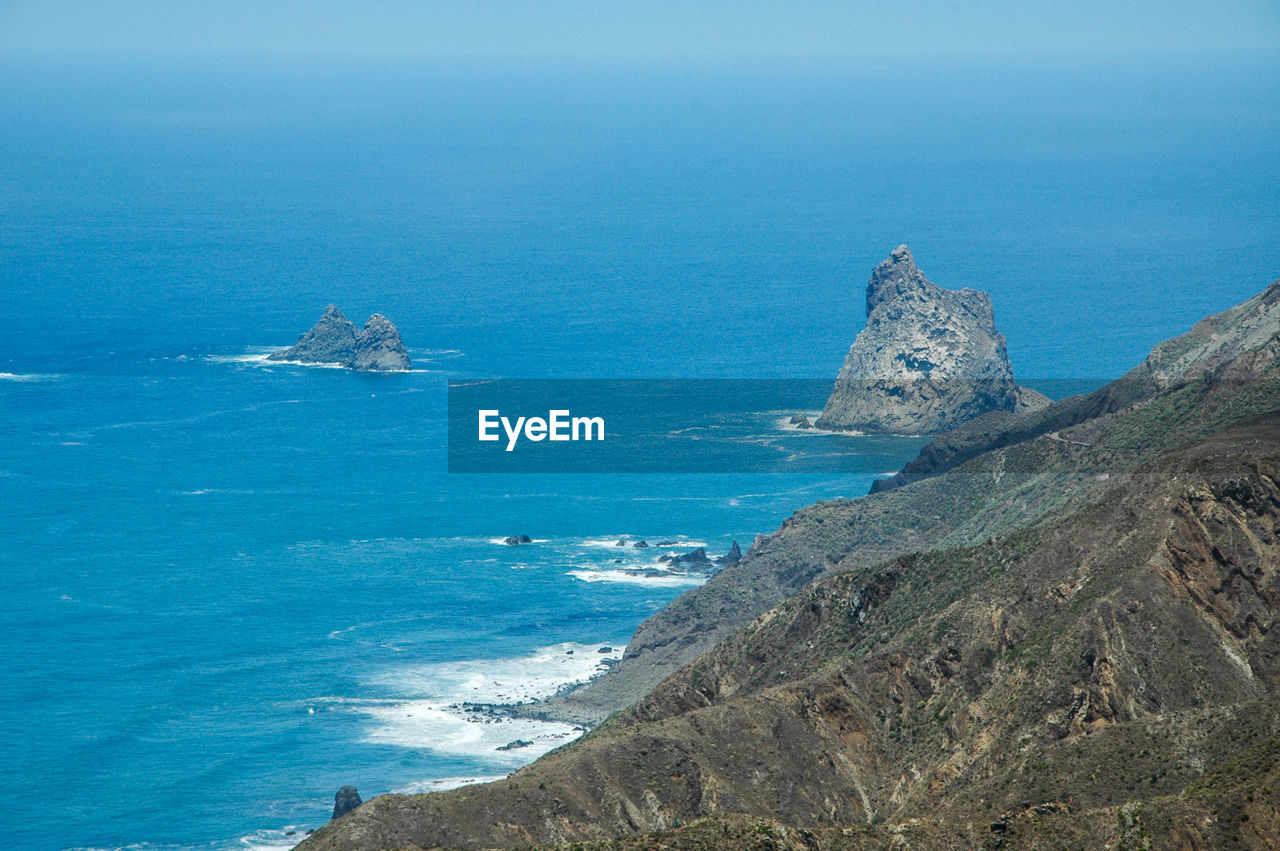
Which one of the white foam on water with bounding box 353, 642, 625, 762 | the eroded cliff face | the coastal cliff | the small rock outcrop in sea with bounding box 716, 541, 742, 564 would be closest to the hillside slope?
the white foam on water with bounding box 353, 642, 625, 762

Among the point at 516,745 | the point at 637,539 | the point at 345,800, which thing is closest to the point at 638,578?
the point at 637,539

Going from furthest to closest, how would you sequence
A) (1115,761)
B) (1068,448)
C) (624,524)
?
1. (624,524)
2. (1068,448)
3. (1115,761)

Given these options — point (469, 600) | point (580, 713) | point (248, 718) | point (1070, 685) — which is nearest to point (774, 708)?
point (1070, 685)

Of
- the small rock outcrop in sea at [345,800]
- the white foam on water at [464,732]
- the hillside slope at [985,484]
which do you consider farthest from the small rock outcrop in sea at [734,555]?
the small rock outcrop in sea at [345,800]

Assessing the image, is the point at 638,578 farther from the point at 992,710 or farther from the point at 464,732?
the point at 992,710

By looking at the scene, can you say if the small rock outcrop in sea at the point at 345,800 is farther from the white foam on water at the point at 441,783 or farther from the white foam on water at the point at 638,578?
the white foam on water at the point at 638,578

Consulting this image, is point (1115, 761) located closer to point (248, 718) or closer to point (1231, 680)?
point (1231, 680)
